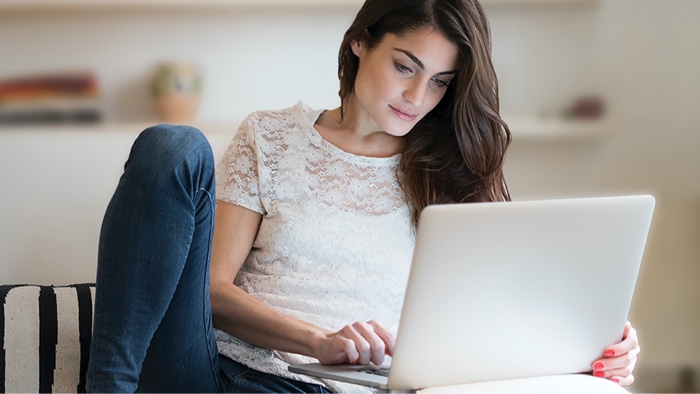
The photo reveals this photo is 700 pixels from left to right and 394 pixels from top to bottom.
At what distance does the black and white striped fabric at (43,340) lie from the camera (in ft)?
4.70

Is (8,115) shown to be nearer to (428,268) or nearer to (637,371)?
(428,268)

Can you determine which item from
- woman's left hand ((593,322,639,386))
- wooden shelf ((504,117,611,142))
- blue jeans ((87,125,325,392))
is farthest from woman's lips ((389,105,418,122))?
wooden shelf ((504,117,611,142))

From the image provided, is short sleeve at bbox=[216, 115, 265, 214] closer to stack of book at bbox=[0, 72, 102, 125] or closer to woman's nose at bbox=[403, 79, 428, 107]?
woman's nose at bbox=[403, 79, 428, 107]

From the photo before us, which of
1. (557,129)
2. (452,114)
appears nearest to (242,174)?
(452,114)

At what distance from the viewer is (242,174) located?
57.3 inches

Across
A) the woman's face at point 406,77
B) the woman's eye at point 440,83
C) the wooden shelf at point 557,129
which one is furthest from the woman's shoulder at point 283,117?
the wooden shelf at point 557,129

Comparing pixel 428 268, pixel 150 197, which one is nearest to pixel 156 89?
pixel 150 197

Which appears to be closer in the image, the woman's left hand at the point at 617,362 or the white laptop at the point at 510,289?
the white laptop at the point at 510,289

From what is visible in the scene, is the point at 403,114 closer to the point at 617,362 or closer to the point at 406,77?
the point at 406,77

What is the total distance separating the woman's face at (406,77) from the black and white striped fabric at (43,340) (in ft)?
2.06

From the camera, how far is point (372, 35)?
1499mm

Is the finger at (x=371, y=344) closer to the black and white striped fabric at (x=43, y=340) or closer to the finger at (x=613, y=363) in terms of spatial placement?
the finger at (x=613, y=363)

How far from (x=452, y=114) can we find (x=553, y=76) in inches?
44.9

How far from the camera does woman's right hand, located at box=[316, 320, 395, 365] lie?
42.9 inches
